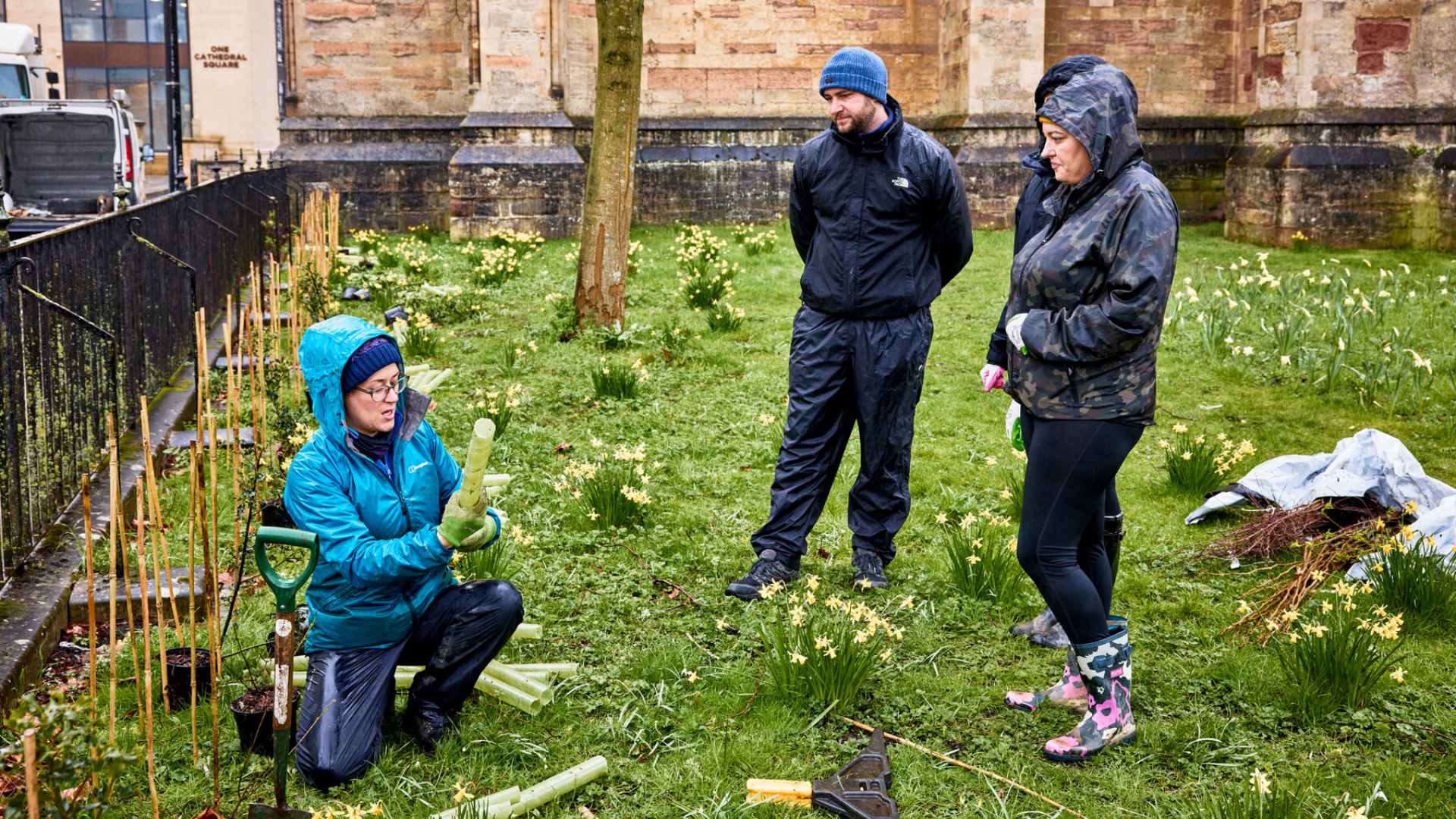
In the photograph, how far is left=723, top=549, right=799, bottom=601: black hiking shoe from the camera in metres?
4.73

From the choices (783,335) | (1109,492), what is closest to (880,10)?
(783,335)

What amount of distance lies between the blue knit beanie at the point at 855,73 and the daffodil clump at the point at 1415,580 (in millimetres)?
2581

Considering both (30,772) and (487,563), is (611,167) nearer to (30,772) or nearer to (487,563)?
(487,563)

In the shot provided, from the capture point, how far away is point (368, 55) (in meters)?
18.1

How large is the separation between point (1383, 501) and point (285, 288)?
10.4 m

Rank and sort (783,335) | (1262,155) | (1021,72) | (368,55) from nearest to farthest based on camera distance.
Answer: (783,335) → (1262,155) → (1021,72) → (368,55)

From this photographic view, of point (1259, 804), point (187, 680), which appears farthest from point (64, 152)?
point (1259, 804)

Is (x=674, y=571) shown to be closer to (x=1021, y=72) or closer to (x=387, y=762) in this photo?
(x=387, y=762)

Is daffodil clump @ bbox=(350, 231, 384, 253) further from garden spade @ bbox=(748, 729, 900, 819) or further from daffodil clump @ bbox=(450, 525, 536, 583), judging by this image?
garden spade @ bbox=(748, 729, 900, 819)

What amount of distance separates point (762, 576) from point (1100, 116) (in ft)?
7.58

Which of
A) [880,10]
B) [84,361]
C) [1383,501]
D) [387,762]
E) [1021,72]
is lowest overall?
[387,762]

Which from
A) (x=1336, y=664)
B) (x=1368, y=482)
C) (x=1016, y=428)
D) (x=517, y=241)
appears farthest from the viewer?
(x=517, y=241)

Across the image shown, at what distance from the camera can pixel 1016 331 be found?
343cm

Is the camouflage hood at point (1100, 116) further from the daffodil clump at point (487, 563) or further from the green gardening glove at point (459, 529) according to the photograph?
the daffodil clump at point (487, 563)
